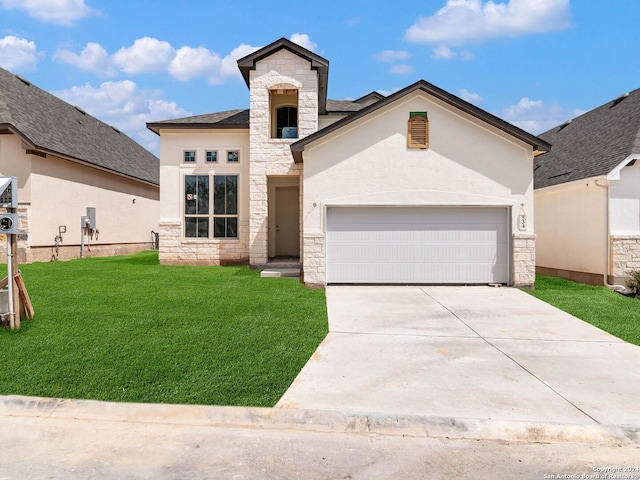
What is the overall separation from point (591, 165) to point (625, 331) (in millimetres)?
7335

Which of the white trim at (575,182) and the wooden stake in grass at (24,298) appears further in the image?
the white trim at (575,182)

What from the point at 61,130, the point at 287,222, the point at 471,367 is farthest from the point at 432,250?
the point at 61,130

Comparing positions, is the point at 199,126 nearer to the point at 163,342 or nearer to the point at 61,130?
the point at 61,130

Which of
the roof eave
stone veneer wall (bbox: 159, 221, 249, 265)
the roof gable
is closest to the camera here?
the roof gable

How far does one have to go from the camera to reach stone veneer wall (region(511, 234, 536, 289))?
11086 millimetres

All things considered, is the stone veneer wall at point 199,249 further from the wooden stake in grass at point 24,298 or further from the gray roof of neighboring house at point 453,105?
the wooden stake in grass at point 24,298

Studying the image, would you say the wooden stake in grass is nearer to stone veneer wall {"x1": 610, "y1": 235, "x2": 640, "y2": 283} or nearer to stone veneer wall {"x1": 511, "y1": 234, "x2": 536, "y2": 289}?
stone veneer wall {"x1": 511, "y1": 234, "x2": 536, "y2": 289}

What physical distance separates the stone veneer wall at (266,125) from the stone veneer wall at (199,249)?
100cm

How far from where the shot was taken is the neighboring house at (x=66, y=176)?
15188mm

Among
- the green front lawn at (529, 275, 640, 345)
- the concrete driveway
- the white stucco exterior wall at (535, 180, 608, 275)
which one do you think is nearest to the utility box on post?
the concrete driveway

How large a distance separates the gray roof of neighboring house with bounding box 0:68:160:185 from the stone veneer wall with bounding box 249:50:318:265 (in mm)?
8235

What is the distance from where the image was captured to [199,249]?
1509cm

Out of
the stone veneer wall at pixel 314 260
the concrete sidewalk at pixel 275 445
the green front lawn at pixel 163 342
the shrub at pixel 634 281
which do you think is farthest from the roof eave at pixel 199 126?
the shrub at pixel 634 281

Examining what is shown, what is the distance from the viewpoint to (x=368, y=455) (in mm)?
3443
